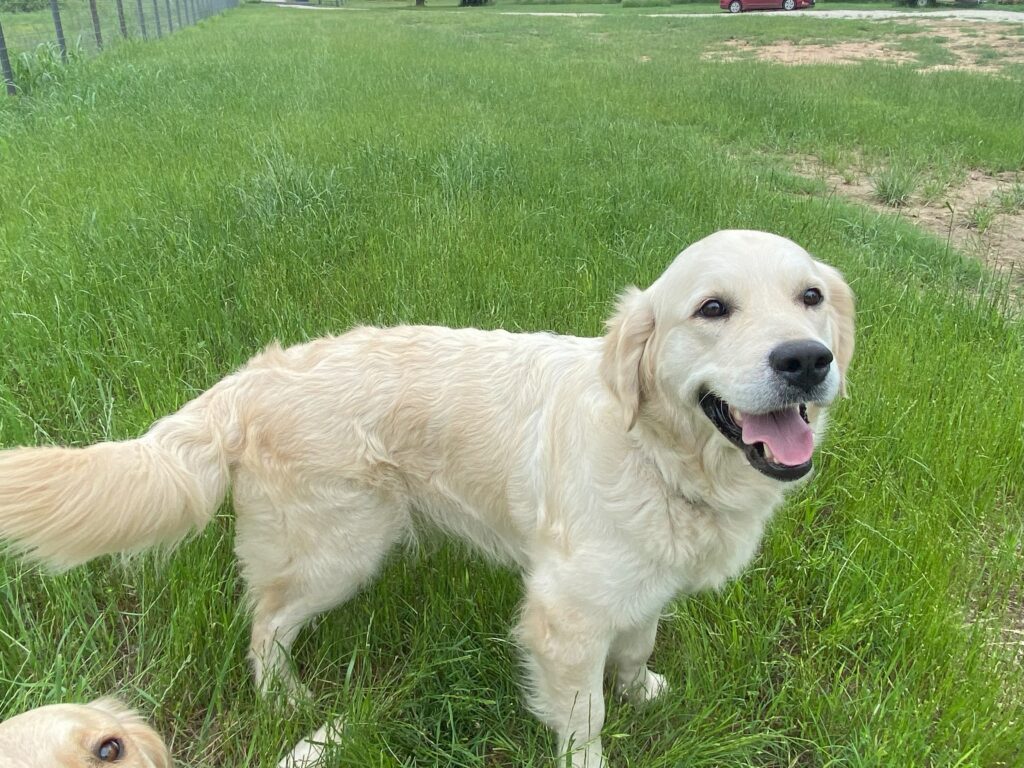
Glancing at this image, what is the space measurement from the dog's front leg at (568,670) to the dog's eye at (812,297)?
1085 millimetres

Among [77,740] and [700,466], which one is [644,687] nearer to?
[700,466]

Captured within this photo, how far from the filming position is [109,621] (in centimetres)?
208

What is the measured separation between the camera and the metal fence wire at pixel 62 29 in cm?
877

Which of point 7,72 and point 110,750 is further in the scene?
point 7,72

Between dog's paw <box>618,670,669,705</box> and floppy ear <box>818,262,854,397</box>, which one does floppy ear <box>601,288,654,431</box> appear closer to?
floppy ear <box>818,262,854,397</box>

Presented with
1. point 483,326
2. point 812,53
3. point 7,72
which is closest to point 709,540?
point 483,326

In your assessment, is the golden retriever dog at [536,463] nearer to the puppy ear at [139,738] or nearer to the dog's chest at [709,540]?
the dog's chest at [709,540]

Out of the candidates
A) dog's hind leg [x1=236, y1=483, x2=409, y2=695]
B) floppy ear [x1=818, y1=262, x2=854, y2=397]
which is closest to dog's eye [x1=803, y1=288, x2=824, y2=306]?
floppy ear [x1=818, y1=262, x2=854, y2=397]

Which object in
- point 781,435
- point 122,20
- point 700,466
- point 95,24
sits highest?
point 122,20

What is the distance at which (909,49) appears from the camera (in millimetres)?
17484

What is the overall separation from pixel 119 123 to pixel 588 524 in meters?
7.10

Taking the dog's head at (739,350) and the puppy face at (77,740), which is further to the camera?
the dog's head at (739,350)

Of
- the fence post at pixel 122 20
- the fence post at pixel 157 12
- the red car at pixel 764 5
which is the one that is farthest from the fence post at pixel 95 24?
the red car at pixel 764 5

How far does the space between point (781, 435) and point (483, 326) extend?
2122 mm
